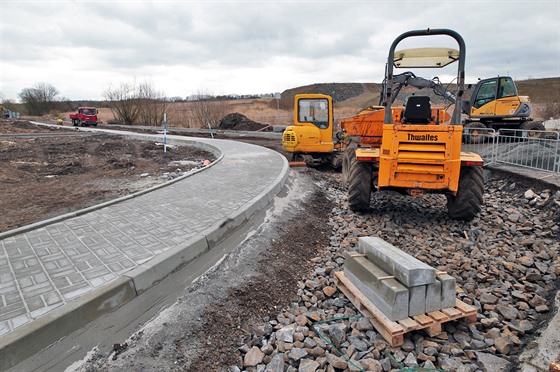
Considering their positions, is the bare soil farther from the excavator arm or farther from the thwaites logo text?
the excavator arm

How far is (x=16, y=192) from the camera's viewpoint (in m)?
8.12

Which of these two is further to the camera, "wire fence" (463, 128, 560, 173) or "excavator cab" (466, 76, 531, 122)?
"excavator cab" (466, 76, 531, 122)

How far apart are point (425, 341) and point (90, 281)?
333 cm

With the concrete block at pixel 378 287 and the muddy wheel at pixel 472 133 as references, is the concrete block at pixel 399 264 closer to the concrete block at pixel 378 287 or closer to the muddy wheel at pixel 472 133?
the concrete block at pixel 378 287

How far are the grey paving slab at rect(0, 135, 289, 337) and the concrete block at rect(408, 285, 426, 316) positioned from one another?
256 centimetres

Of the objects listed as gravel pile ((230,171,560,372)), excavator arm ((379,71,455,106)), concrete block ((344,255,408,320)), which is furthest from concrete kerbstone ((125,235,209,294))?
excavator arm ((379,71,455,106))

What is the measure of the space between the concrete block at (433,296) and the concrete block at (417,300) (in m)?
0.06

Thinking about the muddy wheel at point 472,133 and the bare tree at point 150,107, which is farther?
the bare tree at point 150,107

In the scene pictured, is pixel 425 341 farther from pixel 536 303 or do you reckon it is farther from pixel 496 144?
pixel 496 144

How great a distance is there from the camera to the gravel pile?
3182 millimetres

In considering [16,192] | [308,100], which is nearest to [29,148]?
[16,192]

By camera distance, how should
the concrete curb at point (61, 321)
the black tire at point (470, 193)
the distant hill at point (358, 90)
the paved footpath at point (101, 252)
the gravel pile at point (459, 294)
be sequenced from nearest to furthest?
the concrete curb at point (61, 321)
the paved footpath at point (101, 252)
the gravel pile at point (459, 294)
the black tire at point (470, 193)
the distant hill at point (358, 90)

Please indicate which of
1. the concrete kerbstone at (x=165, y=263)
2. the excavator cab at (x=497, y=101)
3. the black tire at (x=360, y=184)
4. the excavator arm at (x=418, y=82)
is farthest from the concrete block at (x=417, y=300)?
the excavator cab at (x=497, y=101)

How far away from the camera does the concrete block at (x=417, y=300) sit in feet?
11.2
